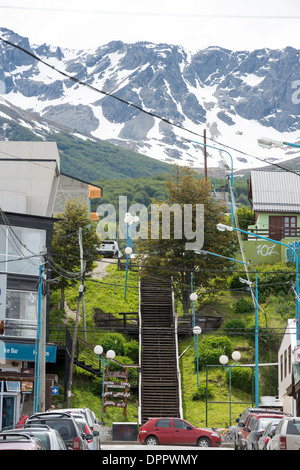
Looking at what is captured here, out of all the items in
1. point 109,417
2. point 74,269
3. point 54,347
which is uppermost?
point 74,269

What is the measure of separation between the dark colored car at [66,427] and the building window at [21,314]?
2105 cm

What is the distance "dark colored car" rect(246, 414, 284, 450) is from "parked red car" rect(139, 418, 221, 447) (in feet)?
23.3

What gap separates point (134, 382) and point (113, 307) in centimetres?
1154

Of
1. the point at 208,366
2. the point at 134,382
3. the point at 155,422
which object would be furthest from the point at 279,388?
the point at 155,422

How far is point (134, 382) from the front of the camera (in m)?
49.9

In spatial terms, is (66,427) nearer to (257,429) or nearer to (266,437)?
(266,437)

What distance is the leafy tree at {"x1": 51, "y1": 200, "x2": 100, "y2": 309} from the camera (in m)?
59.1

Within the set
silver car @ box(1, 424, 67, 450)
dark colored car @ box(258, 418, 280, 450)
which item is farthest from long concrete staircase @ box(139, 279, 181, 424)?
silver car @ box(1, 424, 67, 450)

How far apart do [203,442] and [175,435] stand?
1.15m

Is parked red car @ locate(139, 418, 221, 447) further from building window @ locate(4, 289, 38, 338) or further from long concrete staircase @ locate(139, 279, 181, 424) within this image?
building window @ locate(4, 289, 38, 338)

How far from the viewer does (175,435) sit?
33.9 m

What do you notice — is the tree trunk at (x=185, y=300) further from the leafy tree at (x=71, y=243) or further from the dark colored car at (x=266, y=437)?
the dark colored car at (x=266, y=437)

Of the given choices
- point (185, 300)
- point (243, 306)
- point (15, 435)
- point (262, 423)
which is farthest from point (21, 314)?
point (15, 435)
